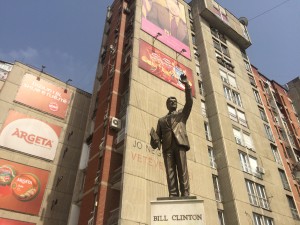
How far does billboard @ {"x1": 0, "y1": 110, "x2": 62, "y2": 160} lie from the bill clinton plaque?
2368 cm

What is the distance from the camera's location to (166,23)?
36250 millimetres

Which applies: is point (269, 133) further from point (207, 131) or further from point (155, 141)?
point (155, 141)

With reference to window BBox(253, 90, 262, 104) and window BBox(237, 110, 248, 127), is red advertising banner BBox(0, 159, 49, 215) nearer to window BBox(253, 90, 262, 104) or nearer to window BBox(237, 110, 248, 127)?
window BBox(237, 110, 248, 127)

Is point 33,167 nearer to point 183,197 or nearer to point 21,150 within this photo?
point 21,150

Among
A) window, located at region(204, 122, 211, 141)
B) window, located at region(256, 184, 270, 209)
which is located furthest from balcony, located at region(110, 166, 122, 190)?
window, located at region(256, 184, 270, 209)

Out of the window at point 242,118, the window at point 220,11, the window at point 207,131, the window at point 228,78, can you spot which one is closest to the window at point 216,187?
the window at point 207,131

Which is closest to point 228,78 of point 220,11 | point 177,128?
point 220,11

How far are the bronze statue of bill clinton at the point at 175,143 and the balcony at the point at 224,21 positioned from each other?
36.8 metres

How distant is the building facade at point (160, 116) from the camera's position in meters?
22.0

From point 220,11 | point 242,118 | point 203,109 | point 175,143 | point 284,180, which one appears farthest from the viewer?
point 220,11

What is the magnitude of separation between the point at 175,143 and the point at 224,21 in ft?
131

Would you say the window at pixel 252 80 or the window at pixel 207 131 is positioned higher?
the window at pixel 252 80

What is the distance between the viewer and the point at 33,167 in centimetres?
2784

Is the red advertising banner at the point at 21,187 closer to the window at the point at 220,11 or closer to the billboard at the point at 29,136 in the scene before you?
the billboard at the point at 29,136
